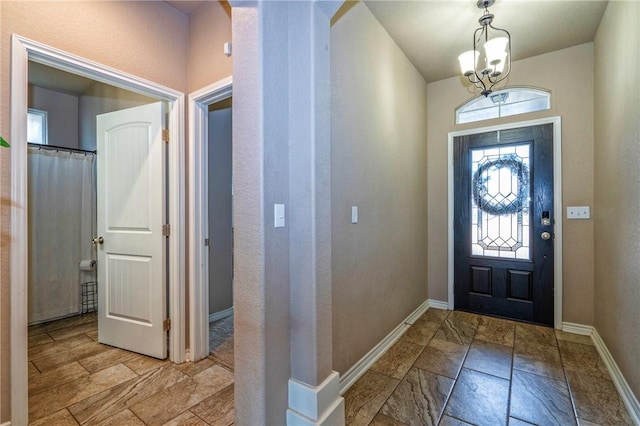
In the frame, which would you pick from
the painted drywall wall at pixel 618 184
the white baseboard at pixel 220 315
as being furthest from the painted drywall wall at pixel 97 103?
the painted drywall wall at pixel 618 184

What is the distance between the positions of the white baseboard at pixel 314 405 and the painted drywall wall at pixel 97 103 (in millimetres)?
2737

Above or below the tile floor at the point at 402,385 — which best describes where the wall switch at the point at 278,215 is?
above

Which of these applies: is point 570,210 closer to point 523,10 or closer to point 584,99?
point 584,99

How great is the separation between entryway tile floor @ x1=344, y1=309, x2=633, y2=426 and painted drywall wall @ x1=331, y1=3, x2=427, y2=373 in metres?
0.25

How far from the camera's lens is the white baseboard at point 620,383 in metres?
1.62

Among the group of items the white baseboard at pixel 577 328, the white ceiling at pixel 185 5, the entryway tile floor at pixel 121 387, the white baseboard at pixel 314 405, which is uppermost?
the white ceiling at pixel 185 5

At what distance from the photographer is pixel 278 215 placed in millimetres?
1437

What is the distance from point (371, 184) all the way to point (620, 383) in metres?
2.09

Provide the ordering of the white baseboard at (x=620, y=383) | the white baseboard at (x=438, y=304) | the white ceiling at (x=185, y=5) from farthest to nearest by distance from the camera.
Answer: the white baseboard at (x=438, y=304)
the white ceiling at (x=185, y=5)
the white baseboard at (x=620, y=383)

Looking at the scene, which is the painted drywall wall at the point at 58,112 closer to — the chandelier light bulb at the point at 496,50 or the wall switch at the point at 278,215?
the wall switch at the point at 278,215

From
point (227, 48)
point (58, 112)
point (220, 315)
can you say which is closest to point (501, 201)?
point (227, 48)

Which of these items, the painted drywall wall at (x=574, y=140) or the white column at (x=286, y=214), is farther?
the painted drywall wall at (x=574, y=140)

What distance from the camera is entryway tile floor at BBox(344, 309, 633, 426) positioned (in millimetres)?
1665

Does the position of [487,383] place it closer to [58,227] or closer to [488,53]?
[488,53]
